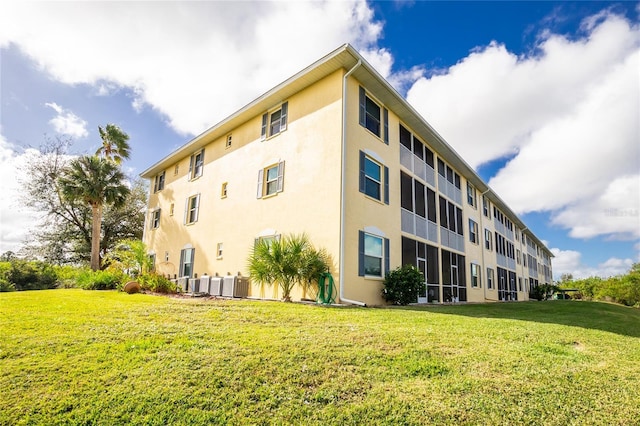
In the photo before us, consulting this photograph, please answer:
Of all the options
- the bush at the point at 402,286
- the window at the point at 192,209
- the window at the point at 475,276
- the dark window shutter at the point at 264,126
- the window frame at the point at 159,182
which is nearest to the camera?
the bush at the point at 402,286

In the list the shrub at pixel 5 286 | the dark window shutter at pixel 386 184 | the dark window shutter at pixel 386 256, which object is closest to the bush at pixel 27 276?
the shrub at pixel 5 286

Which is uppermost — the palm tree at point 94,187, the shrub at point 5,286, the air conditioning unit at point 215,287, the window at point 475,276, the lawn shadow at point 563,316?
the palm tree at point 94,187

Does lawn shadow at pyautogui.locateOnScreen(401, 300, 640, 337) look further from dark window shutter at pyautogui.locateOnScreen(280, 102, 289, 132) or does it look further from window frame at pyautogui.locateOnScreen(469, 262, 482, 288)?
dark window shutter at pyautogui.locateOnScreen(280, 102, 289, 132)

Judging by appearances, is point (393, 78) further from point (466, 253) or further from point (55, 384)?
point (55, 384)

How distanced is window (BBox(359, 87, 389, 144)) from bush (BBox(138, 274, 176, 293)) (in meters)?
9.65

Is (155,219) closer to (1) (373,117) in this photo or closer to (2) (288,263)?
(2) (288,263)

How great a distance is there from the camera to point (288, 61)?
13.1m

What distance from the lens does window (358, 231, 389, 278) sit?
1141 centimetres

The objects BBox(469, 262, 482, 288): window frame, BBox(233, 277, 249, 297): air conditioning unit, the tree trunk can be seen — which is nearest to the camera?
BBox(233, 277, 249, 297): air conditioning unit

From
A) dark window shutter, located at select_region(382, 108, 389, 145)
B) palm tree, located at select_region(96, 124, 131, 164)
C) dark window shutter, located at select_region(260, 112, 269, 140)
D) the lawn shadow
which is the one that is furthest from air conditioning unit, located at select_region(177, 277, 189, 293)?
palm tree, located at select_region(96, 124, 131, 164)

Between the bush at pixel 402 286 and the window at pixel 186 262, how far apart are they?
989 cm

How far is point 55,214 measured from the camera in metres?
25.6

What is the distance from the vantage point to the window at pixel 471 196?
22641 mm

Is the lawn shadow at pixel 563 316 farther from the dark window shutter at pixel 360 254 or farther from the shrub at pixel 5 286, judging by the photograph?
the shrub at pixel 5 286
